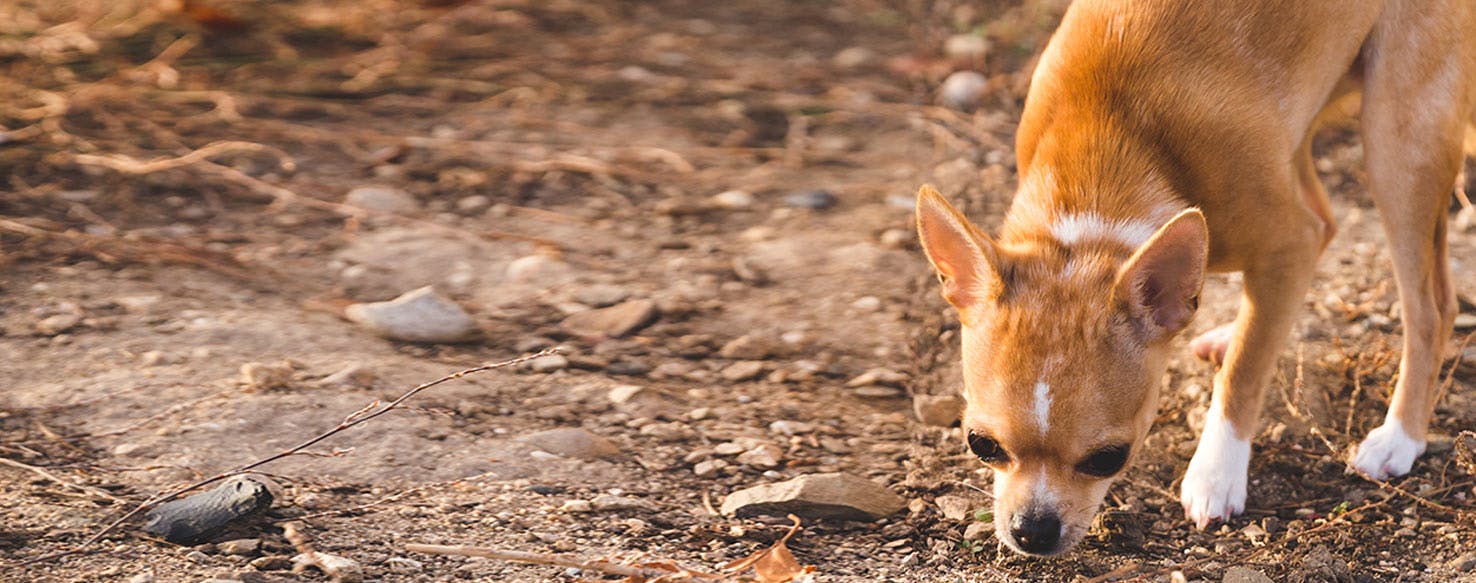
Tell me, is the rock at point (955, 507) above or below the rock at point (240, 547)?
below

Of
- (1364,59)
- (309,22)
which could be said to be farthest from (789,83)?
(1364,59)

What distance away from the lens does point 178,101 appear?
6.15 m

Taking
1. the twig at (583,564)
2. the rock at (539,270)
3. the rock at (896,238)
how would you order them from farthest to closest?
the rock at (896,238)
the rock at (539,270)
the twig at (583,564)

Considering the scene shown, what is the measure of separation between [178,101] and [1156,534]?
4.58 m

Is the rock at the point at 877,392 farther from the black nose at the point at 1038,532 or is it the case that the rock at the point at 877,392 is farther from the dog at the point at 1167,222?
the black nose at the point at 1038,532

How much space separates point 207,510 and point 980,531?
1826mm

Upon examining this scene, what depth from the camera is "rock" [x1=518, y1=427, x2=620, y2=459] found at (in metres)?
3.76

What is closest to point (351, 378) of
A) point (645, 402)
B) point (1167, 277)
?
point (645, 402)

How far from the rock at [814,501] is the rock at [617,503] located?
21 cm

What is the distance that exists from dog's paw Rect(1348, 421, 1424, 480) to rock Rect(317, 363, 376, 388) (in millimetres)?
2728

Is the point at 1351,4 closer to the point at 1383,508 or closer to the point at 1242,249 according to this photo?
the point at 1242,249

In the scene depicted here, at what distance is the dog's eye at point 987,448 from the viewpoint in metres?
3.38

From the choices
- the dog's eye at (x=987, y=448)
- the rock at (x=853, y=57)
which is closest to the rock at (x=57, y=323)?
the dog's eye at (x=987, y=448)

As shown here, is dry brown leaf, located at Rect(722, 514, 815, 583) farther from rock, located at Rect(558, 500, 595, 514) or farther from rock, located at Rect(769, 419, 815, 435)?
rock, located at Rect(769, 419, 815, 435)
